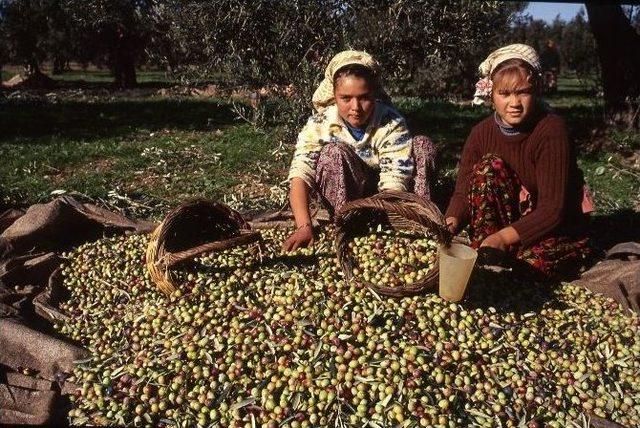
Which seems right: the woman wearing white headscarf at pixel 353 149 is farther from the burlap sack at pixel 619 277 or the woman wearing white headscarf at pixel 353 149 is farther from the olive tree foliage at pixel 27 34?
the olive tree foliage at pixel 27 34

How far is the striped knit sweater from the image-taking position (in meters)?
3.80

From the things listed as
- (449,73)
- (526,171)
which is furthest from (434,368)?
(449,73)

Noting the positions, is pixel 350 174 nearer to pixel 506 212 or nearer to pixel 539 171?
pixel 506 212

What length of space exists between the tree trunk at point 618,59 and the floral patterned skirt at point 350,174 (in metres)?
5.18

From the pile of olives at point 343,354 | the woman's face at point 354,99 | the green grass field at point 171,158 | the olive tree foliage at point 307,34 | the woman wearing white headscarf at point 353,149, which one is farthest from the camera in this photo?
the green grass field at point 171,158

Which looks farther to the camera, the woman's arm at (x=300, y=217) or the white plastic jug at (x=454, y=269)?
the woman's arm at (x=300, y=217)

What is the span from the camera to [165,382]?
2.55m

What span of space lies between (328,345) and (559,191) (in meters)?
1.64

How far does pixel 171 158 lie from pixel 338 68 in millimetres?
3961

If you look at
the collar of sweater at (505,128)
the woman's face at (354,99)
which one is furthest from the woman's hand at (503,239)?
the woman's face at (354,99)

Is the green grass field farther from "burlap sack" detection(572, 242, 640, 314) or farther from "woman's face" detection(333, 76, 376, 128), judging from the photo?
"burlap sack" detection(572, 242, 640, 314)

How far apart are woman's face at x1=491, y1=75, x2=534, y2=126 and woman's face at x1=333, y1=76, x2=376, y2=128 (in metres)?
0.87

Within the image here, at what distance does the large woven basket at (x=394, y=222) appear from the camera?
Result: 8.68 ft

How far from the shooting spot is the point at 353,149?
3928 millimetres
